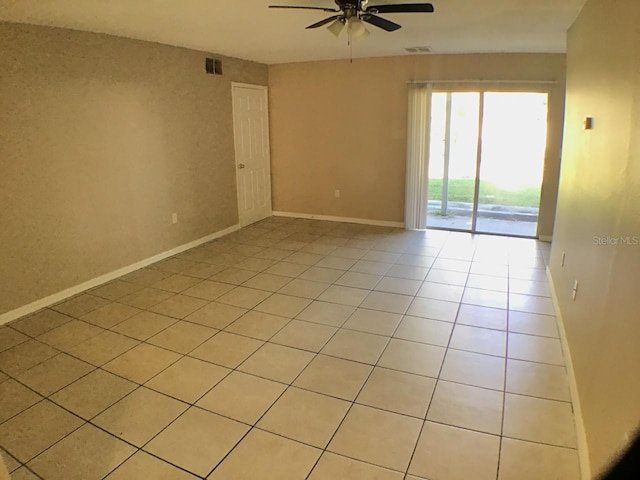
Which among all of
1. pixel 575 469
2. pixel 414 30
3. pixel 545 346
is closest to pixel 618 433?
pixel 575 469

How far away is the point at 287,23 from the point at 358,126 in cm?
270

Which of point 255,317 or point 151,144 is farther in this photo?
point 151,144

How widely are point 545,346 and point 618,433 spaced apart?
69.7 inches

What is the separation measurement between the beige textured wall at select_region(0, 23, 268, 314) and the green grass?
135 inches

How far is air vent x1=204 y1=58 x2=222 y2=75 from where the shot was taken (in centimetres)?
546

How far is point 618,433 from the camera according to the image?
4.80 ft

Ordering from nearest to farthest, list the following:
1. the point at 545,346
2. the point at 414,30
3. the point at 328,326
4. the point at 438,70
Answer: the point at 545,346 < the point at 328,326 < the point at 414,30 < the point at 438,70

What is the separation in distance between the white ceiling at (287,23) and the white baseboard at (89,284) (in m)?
2.34

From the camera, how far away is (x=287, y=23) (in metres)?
3.86

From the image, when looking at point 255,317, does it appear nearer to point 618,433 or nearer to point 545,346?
point 545,346

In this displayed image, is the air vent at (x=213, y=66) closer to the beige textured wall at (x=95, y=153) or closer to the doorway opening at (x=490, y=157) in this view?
the beige textured wall at (x=95, y=153)

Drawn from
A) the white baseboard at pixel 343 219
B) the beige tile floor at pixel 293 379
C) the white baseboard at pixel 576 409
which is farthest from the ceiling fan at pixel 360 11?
the white baseboard at pixel 343 219

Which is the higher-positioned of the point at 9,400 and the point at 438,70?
the point at 438,70

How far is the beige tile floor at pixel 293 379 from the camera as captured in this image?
6.93 ft
